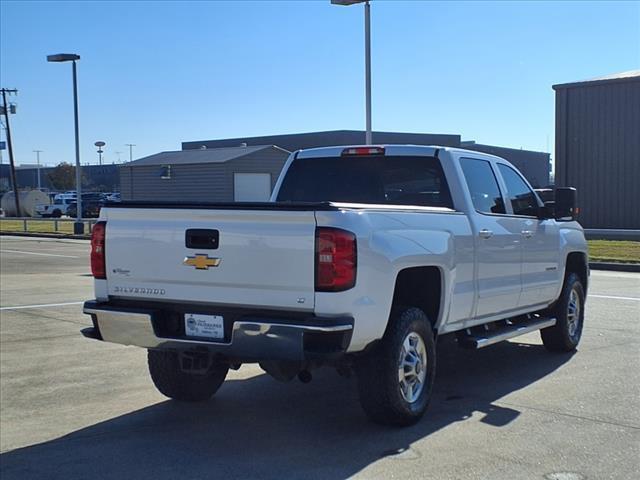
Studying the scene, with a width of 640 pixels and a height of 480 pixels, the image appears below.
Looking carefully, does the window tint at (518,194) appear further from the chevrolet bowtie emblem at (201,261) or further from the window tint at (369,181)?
the chevrolet bowtie emblem at (201,261)

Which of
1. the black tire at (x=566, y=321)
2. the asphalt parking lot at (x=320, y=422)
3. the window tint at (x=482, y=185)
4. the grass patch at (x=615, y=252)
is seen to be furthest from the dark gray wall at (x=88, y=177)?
the window tint at (x=482, y=185)

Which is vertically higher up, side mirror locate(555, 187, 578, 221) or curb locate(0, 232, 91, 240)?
side mirror locate(555, 187, 578, 221)

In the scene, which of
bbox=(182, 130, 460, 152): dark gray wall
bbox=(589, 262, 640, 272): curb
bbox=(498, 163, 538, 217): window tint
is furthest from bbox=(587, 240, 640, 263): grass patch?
bbox=(182, 130, 460, 152): dark gray wall

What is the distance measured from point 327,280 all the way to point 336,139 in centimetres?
5700

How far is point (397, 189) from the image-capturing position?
23.1 ft

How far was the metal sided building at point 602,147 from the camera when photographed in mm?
30984

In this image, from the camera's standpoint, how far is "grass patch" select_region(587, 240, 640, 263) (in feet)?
62.1

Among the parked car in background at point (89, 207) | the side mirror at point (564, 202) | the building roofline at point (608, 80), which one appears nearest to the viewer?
the side mirror at point (564, 202)

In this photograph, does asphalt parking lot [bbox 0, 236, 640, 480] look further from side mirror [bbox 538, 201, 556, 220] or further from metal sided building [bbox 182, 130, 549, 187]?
metal sided building [bbox 182, 130, 549, 187]

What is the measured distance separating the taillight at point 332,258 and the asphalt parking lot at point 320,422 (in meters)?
1.13

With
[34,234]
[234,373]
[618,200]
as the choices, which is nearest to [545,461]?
[234,373]

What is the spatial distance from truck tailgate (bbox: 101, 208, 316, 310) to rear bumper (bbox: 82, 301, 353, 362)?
0.14 meters

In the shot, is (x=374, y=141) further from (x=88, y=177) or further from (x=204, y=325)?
(x=88, y=177)

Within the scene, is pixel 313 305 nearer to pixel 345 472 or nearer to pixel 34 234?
pixel 345 472
